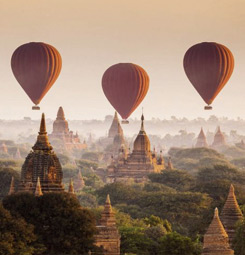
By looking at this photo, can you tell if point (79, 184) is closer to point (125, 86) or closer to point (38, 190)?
point (125, 86)

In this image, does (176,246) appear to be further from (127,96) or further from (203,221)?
(127,96)

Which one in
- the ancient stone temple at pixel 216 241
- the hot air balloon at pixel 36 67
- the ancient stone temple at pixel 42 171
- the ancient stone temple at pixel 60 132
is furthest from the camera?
the ancient stone temple at pixel 60 132

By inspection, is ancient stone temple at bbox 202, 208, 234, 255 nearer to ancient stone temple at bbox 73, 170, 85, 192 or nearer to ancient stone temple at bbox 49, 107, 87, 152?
ancient stone temple at bbox 73, 170, 85, 192

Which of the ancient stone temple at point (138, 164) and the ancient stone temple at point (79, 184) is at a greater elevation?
the ancient stone temple at point (138, 164)

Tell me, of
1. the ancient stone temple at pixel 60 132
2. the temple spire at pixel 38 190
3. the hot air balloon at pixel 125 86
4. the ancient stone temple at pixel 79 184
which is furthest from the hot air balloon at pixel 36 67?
the ancient stone temple at pixel 60 132

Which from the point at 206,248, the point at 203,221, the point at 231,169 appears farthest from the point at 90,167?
the point at 206,248

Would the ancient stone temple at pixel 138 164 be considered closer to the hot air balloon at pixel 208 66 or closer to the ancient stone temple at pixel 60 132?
the hot air balloon at pixel 208 66

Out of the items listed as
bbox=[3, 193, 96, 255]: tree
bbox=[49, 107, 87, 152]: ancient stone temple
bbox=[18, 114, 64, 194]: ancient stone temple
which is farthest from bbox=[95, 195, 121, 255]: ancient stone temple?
bbox=[49, 107, 87, 152]: ancient stone temple
